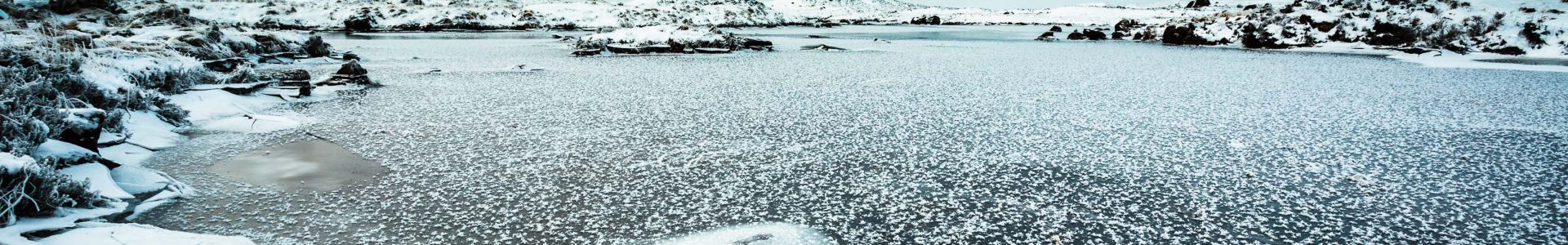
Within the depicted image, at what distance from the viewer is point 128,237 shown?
181 centimetres

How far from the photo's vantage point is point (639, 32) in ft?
41.0

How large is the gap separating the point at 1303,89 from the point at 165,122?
7.59m

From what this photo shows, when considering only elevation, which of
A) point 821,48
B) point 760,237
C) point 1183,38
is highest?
point 1183,38

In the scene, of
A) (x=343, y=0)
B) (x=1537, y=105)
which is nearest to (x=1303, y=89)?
(x=1537, y=105)

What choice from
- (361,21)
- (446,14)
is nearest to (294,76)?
(361,21)

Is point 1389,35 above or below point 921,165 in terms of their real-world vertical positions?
above

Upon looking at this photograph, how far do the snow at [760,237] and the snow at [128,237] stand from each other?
1.12 m

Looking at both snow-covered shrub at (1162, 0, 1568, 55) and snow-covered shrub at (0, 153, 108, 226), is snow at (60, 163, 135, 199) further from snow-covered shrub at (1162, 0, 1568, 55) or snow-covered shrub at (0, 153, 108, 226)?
snow-covered shrub at (1162, 0, 1568, 55)

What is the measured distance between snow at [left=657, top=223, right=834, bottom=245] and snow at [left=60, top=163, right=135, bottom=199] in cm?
168

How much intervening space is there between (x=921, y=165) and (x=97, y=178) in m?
2.73

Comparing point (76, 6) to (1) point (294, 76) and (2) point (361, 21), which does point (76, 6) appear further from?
(1) point (294, 76)

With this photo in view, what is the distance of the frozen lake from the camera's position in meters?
2.04

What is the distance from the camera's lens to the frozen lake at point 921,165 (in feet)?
6.71

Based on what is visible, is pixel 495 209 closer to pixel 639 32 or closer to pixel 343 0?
pixel 639 32
